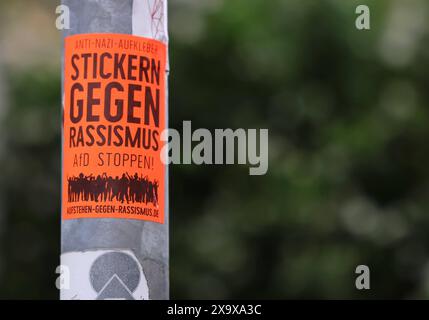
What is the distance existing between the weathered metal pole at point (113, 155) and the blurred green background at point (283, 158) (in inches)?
496

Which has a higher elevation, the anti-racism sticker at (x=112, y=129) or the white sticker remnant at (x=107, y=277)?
the anti-racism sticker at (x=112, y=129)

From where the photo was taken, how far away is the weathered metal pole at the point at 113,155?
4.58m

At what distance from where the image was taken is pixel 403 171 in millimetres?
18984

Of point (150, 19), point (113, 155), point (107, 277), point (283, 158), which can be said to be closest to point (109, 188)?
point (113, 155)

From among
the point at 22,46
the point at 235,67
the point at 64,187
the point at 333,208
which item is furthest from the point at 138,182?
the point at 22,46

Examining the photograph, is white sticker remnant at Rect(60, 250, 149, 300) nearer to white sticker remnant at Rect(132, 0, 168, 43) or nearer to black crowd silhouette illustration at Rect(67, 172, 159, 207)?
black crowd silhouette illustration at Rect(67, 172, 159, 207)

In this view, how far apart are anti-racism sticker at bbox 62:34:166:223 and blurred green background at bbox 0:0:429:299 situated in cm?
1261

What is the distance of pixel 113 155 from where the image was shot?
15.1ft

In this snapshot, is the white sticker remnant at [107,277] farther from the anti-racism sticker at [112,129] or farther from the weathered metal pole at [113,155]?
the anti-racism sticker at [112,129]

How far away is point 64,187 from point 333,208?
44.7ft

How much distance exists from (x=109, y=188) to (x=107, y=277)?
29 cm

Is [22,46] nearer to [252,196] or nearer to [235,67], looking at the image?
[235,67]

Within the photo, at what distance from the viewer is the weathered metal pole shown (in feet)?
15.0

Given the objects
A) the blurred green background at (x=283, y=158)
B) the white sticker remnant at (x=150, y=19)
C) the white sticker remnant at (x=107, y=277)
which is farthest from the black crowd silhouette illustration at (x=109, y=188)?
the blurred green background at (x=283, y=158)
